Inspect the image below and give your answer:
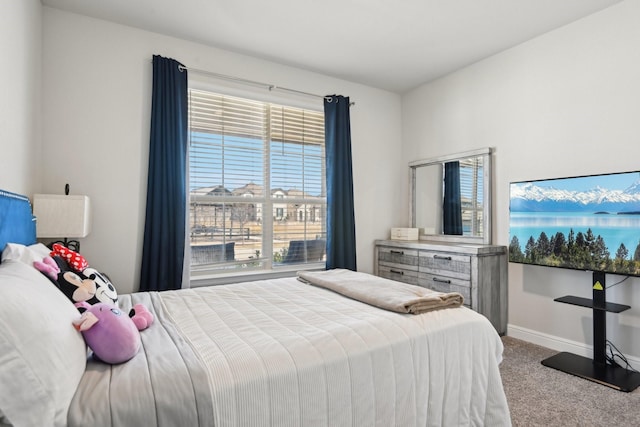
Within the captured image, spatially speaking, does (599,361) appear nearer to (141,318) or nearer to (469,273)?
(469,273)

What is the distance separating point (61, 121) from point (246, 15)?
1.67 meters

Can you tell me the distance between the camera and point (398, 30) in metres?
3.00

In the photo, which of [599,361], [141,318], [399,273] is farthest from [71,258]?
[599,361]

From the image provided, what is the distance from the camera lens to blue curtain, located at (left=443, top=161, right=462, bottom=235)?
375cm

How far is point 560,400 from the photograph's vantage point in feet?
6.97

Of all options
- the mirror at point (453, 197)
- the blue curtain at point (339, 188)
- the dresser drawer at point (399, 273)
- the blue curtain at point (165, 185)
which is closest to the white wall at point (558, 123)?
the mirror at point (453, 197)

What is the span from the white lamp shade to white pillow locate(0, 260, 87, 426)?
1.44 metres

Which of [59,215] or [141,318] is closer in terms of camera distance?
[141,318]

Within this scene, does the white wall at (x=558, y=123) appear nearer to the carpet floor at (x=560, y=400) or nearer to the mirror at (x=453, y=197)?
the mirror at (x=453, y=197)

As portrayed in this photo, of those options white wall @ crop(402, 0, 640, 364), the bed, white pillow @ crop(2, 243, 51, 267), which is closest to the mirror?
white wall @ crop(402, 0, 640, 364)

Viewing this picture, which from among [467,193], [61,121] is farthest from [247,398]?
[467,193]

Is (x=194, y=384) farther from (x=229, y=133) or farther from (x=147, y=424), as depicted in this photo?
(x=229, y=133)

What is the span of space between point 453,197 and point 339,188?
125 centimetres

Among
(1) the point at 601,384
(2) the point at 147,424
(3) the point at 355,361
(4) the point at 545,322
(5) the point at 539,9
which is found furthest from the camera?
(4) the point at 545,322
